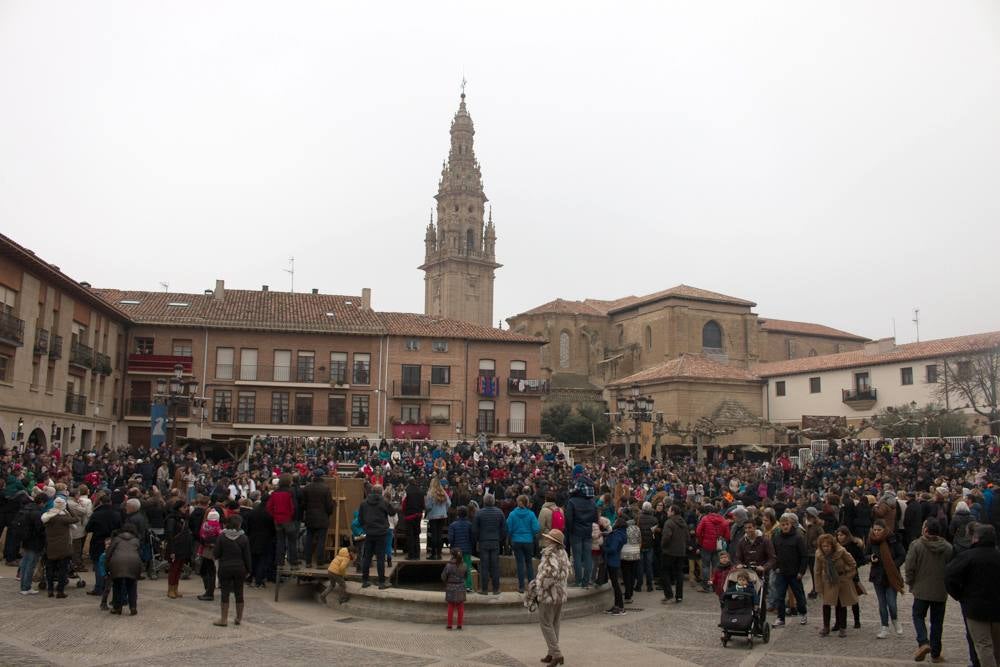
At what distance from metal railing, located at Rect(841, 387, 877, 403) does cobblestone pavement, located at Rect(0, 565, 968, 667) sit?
38231mm

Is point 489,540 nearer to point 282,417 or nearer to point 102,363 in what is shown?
point 102,363

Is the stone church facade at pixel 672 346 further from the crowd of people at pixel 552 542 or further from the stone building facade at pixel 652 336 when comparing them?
the crowd of people at pixel 552 542

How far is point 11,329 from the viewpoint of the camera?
2584 cm

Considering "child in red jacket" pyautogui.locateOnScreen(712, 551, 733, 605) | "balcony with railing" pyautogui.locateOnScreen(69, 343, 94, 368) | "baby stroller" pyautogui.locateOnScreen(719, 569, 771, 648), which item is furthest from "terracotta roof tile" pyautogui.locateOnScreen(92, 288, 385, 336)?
"baby stroller" pyautogui.locateOnScreen(719, 569, 771, 648)

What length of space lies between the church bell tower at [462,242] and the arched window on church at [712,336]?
88.1ft

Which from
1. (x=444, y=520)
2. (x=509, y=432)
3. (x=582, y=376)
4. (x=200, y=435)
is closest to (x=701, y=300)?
(x=582, y=376)

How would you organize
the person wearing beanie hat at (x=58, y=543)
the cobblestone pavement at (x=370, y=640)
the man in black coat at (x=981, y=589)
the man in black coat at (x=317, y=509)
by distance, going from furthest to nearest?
the man in black coat at (x=317, y=509) < the person wearing beanie hat at (x=58, y=543) < the cobblestone pavement at (x=370, y=640) < the man in black coat at (x=981, y=589)

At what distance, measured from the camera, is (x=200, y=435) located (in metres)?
40.6

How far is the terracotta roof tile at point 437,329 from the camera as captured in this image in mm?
44250

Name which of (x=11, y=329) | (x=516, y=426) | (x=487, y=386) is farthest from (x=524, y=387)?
(x=11, y=329)

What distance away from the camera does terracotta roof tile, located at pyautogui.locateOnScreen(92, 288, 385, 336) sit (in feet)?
136

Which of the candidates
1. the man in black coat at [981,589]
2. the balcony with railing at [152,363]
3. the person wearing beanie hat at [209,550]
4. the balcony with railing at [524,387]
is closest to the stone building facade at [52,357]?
A: the balcony with railing at [152,363]

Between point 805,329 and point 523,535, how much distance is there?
63.8m

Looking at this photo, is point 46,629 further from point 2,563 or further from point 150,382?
point 150,382
